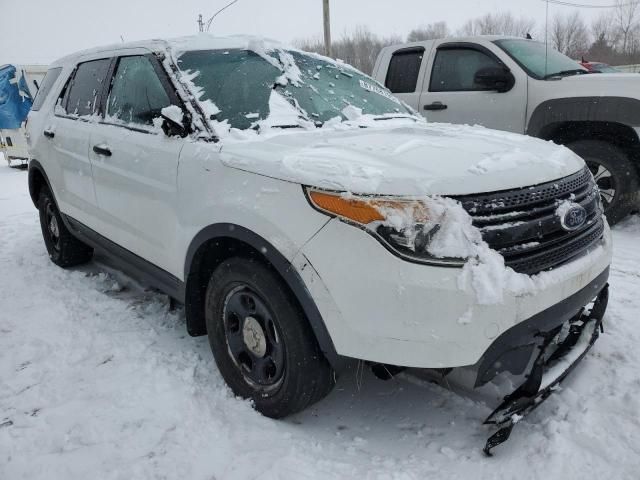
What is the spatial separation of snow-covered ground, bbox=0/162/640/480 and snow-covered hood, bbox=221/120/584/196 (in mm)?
1140

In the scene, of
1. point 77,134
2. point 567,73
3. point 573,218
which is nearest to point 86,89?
point 77,134

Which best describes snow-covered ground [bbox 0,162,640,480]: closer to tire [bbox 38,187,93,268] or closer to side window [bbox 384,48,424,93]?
tire [bbox 38,187,93,268]

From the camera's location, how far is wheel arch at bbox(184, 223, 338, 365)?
2.08 meters

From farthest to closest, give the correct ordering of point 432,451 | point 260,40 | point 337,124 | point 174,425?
point 260,40, point 337,124, point 174,425, point 432,451

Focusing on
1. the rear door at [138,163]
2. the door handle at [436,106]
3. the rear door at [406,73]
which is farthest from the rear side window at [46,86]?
the door handle at [436,106]

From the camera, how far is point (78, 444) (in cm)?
236

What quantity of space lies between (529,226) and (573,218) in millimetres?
287

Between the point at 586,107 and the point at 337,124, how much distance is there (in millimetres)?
3231

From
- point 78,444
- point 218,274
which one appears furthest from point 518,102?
point 78,444

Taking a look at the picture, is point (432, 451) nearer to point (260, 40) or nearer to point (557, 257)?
point (557, 257)

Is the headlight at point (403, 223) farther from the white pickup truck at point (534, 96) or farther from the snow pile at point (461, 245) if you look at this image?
the white pickup truck at point (534, 96)

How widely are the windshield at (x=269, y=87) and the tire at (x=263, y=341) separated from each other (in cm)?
89

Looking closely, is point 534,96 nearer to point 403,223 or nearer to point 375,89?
point 375,89

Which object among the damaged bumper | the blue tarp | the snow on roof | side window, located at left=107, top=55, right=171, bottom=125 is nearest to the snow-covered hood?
the damaged bumper
